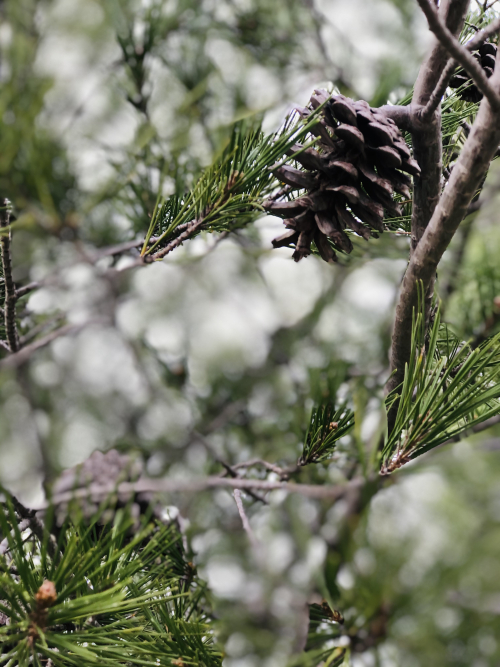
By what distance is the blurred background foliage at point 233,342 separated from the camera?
0.27 meters

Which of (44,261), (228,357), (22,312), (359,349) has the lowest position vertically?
(22,312)

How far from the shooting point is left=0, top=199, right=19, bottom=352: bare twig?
30 centimetres

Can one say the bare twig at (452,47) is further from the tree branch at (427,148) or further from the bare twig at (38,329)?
the bare twig at (38,329)

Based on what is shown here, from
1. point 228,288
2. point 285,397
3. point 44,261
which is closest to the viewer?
point 44,261

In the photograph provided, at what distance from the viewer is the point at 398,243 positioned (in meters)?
0.77

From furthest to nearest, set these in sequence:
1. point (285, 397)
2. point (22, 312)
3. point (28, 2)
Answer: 1. point (285, 397)
2. point (28, 2)
3. point (22, 312)

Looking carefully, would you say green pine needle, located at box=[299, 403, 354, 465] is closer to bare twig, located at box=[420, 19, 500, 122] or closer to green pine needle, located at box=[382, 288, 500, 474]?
green pine needle, located at box=[382, 288, 500, 474]

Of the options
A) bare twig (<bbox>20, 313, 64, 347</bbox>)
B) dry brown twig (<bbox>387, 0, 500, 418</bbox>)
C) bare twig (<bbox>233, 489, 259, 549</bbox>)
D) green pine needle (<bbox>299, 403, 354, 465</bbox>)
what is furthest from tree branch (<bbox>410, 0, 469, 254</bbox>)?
bare twig (<bbox>20, 313, 64, 347</bbox>)

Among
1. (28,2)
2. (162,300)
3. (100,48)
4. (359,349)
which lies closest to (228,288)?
(162,300)

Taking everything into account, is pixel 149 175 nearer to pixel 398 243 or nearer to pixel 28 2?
pixel 398 243

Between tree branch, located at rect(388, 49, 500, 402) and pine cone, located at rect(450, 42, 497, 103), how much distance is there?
0.12 metres

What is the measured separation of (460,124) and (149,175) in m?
0.30

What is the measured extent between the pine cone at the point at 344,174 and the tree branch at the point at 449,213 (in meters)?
0.04

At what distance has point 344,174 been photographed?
1.14 ft
